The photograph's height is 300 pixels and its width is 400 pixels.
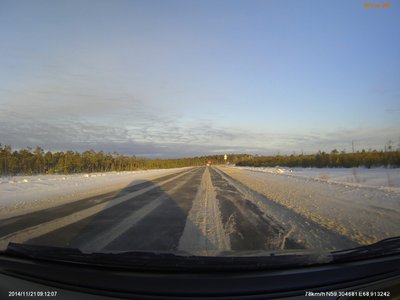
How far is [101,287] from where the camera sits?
8.19 ft

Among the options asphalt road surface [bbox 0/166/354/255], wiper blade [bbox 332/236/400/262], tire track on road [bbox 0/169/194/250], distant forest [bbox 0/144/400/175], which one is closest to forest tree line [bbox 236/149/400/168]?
distant forest [bbox 0/144/400/175]

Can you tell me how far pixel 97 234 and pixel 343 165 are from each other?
41.4m

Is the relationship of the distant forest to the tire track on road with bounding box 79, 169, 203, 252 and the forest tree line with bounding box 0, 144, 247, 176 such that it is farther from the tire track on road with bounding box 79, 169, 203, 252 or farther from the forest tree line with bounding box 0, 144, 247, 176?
the tire track on road with bounding box 79, 169, 203, 252

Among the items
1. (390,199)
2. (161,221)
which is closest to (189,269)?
(161,221)

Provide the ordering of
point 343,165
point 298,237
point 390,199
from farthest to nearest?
point 343,165 < point 390,199 < point 298,237

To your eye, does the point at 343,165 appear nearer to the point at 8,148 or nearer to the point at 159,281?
the point at 8,148

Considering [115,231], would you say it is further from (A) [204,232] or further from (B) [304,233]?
(B) [304,233]

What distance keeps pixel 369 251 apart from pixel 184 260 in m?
1.50

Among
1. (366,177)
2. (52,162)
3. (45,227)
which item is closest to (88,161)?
(52,162)

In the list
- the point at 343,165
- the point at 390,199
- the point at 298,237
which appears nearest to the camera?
the point at 298,237

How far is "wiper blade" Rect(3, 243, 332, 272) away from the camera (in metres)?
2.62

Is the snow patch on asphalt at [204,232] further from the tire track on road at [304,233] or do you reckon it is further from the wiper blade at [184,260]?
the wiper blade at [184,260]

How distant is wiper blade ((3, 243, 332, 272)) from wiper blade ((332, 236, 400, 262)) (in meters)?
0.10

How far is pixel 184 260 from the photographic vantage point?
8.80 ft
